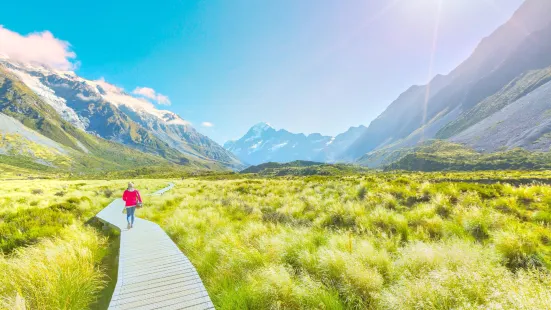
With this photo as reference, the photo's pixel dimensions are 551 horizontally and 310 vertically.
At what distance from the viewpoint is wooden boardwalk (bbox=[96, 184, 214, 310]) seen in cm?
585

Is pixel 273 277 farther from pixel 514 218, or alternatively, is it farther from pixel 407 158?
pixel 407 158

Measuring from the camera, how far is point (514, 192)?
13414 mm

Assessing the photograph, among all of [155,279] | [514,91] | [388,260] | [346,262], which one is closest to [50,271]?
[155,279]

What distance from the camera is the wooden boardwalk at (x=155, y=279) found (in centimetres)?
585

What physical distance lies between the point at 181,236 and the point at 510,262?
11350 millimetres

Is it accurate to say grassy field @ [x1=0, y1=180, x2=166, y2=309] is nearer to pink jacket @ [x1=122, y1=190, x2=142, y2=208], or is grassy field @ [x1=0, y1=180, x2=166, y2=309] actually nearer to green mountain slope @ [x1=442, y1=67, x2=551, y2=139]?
pink jacket @ [x1=122, y1=190, x2=142, y2=208]

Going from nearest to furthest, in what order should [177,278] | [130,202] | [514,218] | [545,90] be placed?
1. [177,278]
2. [514,218]
3. [130,202]
4. [545,90]

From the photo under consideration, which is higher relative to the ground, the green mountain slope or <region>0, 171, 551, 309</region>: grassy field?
the green mountain slope

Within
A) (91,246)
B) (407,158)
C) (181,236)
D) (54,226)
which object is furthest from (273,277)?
(407,158)

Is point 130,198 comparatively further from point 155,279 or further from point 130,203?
point 155,279

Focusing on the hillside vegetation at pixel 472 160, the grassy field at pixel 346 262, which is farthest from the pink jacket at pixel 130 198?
the hillside vegetation at pixel 472 160

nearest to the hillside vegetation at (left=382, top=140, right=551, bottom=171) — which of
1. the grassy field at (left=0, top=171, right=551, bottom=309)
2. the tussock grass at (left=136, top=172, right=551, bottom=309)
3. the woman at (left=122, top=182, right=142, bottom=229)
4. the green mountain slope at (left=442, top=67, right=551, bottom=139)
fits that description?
the green mountain slope at (left=442, top=67, right=551, bottom=139)

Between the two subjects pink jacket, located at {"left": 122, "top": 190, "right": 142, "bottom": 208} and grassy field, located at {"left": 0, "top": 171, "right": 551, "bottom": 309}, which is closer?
grassy field, located at {"left": 0, "top": 171, "right": 551, "bottom": 309}

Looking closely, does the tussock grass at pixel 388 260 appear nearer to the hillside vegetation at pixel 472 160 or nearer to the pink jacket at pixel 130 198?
the pink jacket at pixel 130 198
